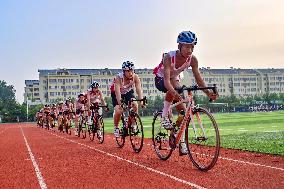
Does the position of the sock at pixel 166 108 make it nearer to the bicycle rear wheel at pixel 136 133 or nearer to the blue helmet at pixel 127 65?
the bicycle rear wheel at pixel 136 133

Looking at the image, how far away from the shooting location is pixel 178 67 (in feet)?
25.7

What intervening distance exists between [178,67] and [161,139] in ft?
5.53

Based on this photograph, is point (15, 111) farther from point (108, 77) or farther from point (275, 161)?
point (275, 161)

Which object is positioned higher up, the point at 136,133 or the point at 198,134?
the point at 198,134

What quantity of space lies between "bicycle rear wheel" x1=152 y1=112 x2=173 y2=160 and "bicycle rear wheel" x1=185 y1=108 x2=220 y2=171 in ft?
2.73

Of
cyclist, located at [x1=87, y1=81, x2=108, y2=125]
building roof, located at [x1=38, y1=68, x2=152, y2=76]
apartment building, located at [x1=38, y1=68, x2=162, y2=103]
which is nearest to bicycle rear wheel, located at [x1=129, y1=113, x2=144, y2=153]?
cyclist, located at [x1=87, y1=81, x2=108, y2=125]

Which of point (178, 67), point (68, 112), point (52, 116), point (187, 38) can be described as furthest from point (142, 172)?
point (52, 116)

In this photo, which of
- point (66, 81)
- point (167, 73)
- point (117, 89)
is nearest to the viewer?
point (167, 73)

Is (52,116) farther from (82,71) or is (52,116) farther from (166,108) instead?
(82,71)

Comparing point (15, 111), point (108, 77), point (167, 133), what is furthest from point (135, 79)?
point (108, 77)

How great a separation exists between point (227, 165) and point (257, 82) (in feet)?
630

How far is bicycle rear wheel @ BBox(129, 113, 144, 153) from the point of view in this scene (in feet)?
33.5

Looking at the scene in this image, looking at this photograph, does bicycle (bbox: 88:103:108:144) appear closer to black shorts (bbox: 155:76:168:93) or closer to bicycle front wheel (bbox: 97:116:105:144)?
bicycle front wheel (bbox: 97:116:105:144)

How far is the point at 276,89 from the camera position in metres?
197
